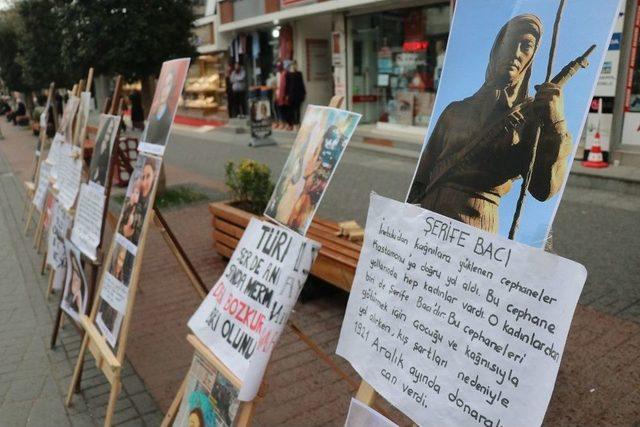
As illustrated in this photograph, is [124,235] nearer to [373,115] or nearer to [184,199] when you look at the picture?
[184,199]

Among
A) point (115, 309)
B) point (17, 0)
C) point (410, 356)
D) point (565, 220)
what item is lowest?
point (565, 220)

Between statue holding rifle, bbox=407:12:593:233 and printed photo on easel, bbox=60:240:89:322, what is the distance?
269 cm

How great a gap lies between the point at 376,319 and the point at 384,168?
28.4ft

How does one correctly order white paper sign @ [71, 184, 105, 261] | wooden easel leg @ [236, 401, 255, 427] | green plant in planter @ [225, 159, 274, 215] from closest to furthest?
wooden easel leg @ [236, 401, 255, 427] < white paper sign @ [71, 184, 105, 261] < green plant in planter @ [225, 159, 274, 215]

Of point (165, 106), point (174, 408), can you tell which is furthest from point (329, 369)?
point (165, 106)

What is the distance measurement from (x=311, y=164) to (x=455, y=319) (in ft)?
3.72

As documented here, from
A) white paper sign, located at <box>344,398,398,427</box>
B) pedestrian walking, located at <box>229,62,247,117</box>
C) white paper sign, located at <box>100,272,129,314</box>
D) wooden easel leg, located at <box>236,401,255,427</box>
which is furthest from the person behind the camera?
pedestrian walking, located at <box>229,62,247,117</box>

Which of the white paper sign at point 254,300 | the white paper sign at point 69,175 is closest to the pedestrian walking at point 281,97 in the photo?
the white paper sign at point 69,175

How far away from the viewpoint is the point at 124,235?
10.4 ft

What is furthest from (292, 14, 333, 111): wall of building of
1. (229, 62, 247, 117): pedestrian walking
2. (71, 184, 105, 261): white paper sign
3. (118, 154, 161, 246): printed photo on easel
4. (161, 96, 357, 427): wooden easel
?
(161, 96, 357, 427): wooden easel

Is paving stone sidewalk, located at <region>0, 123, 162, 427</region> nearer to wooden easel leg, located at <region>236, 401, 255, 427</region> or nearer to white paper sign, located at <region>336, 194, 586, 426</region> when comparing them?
wooden easel leg, located at <region>236, 401, 255, 427</region>

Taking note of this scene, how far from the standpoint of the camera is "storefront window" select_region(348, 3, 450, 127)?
12.6 meters

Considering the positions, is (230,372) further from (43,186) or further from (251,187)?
(43,186)

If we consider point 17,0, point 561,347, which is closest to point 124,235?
point 561,347
